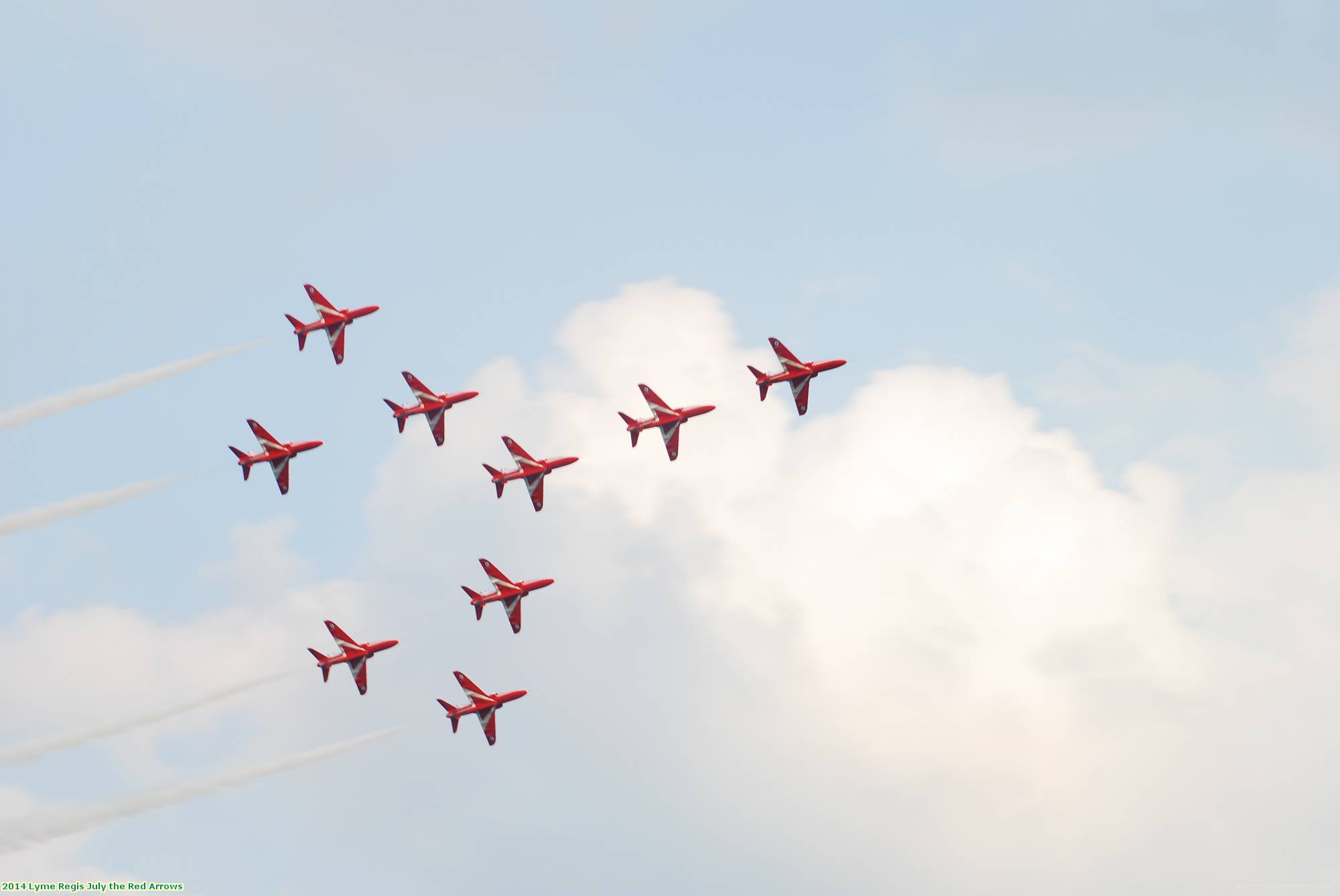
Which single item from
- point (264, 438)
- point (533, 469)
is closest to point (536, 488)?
point (533, 469)

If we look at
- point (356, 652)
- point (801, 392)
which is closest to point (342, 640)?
point (356, 652)

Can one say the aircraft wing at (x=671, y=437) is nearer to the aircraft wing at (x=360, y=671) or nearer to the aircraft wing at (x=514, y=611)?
the aircraft wing at (x=514, y=611)

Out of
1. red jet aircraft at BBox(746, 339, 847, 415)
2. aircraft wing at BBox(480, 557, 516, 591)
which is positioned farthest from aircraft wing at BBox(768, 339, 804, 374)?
aircraft wing at BBox(480, 557, 516, 591)

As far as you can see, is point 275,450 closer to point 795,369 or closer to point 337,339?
point 337,339

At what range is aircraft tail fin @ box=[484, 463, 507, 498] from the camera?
6467 inches

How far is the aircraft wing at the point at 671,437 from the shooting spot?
16288 centimetres

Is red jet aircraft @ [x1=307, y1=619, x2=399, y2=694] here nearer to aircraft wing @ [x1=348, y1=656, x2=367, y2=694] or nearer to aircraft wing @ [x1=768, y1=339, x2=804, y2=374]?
aircraft wing @ [x1=348, y1=656, x2=367, y2=694]

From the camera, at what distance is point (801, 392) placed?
525ft

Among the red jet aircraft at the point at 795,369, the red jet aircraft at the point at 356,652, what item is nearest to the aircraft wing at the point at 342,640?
the red jet aircraft at the point at 356,652

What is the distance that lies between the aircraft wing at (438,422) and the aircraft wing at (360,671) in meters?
19.9

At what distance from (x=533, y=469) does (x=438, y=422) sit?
30.3ft

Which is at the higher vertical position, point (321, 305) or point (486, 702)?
point (321, 305)

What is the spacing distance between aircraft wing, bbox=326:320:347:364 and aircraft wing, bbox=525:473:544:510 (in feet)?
63.4

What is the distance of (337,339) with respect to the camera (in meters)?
166
